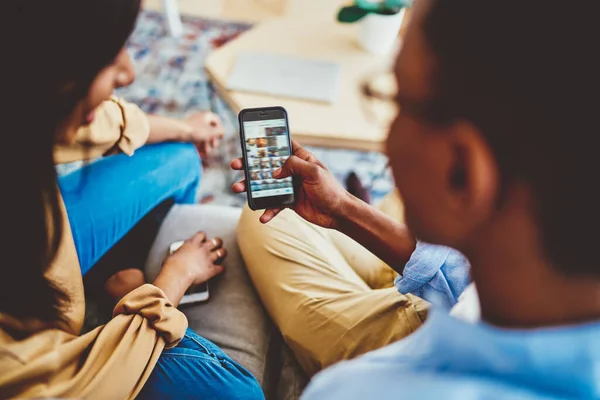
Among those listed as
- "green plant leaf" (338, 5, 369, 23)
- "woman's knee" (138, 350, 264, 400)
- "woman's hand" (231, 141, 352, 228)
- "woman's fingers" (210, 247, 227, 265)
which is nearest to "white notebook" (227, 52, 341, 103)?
"green plant leaf" (338, 5, 369, 23)

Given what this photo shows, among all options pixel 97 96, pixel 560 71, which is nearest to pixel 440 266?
pixel 560 71

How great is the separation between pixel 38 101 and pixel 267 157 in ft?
1.49

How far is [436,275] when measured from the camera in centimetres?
75

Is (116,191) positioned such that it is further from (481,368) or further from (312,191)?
(481,368)

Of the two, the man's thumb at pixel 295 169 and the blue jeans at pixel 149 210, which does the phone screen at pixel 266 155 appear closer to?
the man's thumb at pixel 295 169

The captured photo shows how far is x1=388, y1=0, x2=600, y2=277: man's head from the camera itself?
34cm

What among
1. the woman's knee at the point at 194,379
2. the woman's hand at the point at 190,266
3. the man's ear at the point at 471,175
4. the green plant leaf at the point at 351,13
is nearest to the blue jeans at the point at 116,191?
the woman's hand at the point at 190,266

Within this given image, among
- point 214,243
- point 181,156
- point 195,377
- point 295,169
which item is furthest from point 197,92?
point 195,377

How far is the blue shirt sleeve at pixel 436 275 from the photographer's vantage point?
74 centimetres

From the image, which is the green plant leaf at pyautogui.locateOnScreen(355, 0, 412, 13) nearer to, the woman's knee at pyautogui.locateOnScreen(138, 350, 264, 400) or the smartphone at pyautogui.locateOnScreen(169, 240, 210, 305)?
the smartphone at pyautogui.locateOnScreen(169, 240, 210, 305)

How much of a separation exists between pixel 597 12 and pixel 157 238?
0.95 metres

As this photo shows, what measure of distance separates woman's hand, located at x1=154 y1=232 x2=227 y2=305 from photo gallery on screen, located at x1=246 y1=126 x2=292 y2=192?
0.18 meters

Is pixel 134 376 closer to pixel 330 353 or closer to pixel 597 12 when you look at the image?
pixel 330 353

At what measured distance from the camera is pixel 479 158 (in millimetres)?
396
